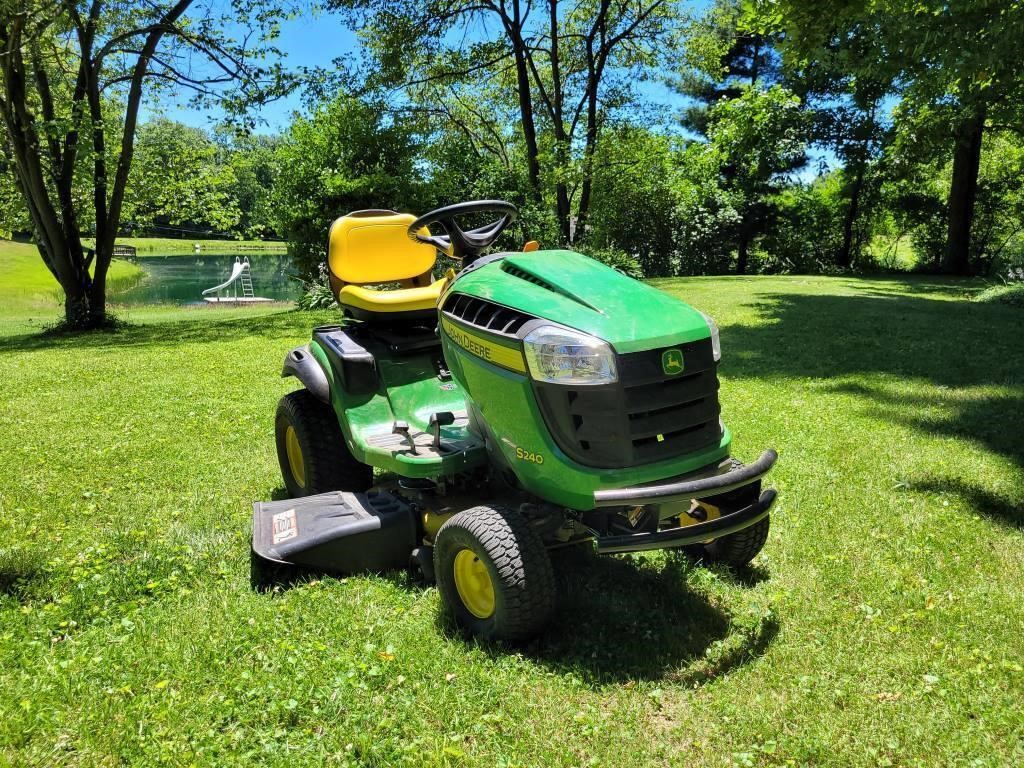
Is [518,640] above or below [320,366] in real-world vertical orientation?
below

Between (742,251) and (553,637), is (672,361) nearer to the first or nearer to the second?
(553,637)

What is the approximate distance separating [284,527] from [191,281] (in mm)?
39520

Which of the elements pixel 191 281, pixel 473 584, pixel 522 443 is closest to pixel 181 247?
pixel 191 281

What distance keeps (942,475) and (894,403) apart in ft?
5.74

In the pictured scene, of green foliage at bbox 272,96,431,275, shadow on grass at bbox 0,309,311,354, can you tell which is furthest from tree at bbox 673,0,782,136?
shadow on grass at bbox 0,309,311,354

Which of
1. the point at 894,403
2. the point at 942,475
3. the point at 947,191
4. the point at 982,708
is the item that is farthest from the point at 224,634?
the point at 947,191

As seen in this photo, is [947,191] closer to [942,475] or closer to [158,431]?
[942,475]

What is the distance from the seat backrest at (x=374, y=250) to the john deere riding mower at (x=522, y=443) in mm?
382

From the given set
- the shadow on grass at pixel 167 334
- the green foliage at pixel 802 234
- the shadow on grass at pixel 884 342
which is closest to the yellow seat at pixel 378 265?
the shadow on grass at pixel 884 342

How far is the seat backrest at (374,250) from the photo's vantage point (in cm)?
402

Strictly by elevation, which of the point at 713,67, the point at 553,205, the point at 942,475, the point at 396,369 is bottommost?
the point at 942,475

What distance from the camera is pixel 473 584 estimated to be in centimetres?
278

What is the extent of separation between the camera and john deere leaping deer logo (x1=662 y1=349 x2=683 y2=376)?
2.47 meters

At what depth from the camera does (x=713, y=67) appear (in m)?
18.0
